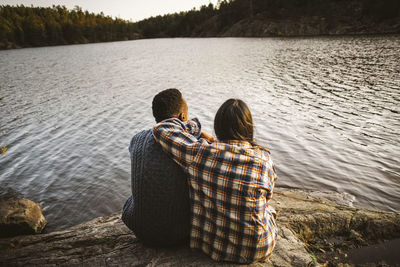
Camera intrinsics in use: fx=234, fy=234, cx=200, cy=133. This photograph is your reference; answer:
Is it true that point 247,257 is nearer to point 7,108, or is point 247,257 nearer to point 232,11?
point 7,108

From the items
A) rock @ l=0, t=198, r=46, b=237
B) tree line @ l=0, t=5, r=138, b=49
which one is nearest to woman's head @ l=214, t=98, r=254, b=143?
rock @ l=0, t=198, r=46, b=237

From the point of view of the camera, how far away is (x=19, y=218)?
5.25 metres

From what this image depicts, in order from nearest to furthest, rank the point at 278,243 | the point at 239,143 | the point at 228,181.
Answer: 1. the point at 228,181
2. the point at 239,143
3. the point at 278,243

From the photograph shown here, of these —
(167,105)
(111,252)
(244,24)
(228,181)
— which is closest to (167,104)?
(167,105)

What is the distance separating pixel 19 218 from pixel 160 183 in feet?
15.8

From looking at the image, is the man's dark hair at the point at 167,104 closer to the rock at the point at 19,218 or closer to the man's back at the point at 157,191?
the man's back at the point at 157,191

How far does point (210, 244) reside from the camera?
2605 mm

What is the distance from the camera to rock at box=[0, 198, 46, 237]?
5.08 m

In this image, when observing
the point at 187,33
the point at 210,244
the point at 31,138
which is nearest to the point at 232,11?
the point at 187,33

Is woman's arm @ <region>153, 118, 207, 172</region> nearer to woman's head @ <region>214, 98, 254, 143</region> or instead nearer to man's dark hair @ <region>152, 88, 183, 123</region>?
man's dark hair @ <region>152, 88, 183, 123</region>

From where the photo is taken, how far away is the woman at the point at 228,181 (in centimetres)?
224

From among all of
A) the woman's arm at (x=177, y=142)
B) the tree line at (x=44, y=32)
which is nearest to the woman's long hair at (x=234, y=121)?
the woman's arm at (x=177, y=142)

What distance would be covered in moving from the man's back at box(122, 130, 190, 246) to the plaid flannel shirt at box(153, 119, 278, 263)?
0.11 meters

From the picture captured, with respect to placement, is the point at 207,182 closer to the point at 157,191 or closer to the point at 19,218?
the point at 157,191
